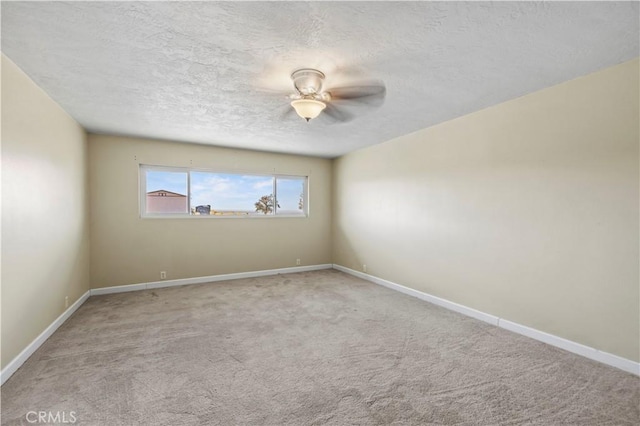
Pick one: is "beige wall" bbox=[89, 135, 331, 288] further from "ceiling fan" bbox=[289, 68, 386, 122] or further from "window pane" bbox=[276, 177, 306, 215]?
"ceiling fan" bbox=[289, 68, 386, 122]

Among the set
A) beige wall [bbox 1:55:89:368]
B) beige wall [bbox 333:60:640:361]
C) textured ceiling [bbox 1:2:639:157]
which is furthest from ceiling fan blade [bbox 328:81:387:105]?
beige wall [bbox 1:55:89:368]

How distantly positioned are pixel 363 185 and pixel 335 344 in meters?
3.10

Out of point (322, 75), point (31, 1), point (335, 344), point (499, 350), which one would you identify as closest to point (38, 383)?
point (335, 344)

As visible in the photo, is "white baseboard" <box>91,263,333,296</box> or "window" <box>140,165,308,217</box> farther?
"window" <box>140,165,308,217</box>

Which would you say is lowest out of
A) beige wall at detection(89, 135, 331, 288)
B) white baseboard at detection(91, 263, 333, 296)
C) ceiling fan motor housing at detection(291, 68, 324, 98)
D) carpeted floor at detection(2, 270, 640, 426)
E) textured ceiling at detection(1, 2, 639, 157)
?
carpeted floor at detection(2, 270, 640, 426)

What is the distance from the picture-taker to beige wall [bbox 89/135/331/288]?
4.29 metres

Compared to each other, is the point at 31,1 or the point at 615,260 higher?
the point at 31,1

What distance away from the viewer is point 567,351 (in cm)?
257

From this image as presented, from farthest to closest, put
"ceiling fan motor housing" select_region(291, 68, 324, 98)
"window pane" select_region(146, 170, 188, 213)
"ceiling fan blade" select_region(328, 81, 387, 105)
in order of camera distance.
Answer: "window pane" select_region(146, 170, 188, 213)
"ceiling fan blade" select_region(328, 81, 387, 105)
"ceiling fan motor housing" select_region(291, 68, 324, 98)

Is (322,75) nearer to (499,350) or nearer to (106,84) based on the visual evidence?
(106,84)

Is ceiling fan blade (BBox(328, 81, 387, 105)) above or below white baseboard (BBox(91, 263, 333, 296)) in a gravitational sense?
above

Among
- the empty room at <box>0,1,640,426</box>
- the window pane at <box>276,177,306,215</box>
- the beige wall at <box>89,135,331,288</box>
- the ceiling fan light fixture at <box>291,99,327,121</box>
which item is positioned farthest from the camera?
the window pane at <box>276,177,306,215</box>

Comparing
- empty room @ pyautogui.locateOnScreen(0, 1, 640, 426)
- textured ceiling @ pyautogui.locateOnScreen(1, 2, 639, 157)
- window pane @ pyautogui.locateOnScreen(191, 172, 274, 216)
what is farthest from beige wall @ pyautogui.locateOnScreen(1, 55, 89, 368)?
window pane @ pyautogui.locateOnScreen(191, 172, 274, 216)

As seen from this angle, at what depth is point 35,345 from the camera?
2.56m
